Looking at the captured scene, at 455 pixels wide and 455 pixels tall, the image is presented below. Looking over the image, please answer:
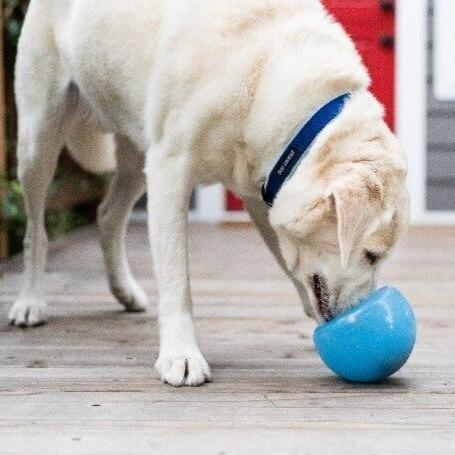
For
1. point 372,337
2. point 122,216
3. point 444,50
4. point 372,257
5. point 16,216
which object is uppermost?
point 372,257

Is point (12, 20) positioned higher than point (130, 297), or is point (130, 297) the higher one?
point (12, 20)

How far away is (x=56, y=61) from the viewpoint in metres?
2.57

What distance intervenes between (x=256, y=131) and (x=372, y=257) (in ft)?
1.22

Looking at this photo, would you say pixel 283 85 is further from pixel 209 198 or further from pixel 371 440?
pixel 209 198

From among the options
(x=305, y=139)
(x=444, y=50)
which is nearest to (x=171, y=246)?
(x=305, y=139)

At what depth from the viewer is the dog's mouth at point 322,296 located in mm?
1924

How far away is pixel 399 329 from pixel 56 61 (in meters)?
1.33

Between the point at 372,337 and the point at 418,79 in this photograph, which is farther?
the point at 418,79

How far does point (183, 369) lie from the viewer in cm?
193

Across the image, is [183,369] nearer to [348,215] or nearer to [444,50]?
[348,215]

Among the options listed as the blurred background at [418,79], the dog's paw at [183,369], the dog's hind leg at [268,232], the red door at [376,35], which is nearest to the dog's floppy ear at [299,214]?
the dog's paw at [183,369]

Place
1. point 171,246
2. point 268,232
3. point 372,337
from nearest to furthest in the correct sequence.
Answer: point 372,337, point 171,246, point 268,232

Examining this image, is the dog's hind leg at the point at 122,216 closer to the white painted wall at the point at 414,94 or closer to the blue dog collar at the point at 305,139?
the blue dog collar at the point at 305,139

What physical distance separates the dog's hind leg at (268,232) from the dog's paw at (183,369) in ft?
1.73
